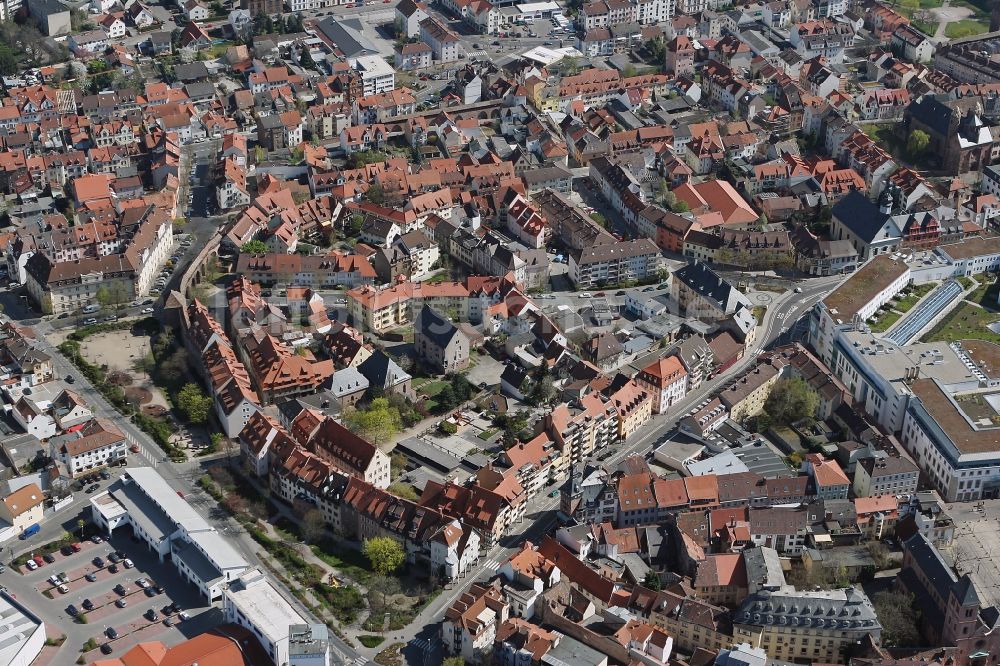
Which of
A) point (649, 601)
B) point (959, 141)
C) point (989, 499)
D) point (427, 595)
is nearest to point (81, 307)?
point (427, 595)

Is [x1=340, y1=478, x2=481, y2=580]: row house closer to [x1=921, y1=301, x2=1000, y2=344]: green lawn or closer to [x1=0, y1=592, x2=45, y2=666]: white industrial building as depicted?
[x1=0, y1=592, x2=45, y2=666]: white industrial building

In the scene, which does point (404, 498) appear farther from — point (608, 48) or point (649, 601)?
point (608, 48)

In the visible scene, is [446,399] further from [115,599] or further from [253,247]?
[115,599]

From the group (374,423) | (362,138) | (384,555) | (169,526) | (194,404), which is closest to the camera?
(384,555)

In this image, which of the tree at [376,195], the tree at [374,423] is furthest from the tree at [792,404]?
the tree at [376,195]

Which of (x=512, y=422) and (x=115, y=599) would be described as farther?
(x=512, y=422)

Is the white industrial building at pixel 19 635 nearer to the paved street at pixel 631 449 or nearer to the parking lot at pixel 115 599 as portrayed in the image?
the parking lot at pixel 115 599

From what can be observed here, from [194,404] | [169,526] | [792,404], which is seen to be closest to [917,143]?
[792,404]
